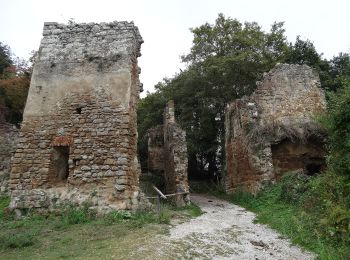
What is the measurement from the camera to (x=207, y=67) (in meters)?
22.3

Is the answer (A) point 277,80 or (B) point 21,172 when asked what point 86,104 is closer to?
(B) point 21,172

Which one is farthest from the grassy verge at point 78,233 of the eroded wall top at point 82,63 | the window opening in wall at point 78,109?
the eroded wall top at point 82,63

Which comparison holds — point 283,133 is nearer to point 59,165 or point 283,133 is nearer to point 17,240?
point 59,165

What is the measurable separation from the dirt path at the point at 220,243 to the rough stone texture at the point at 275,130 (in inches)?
203

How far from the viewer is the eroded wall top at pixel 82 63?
991cm

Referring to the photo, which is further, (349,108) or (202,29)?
(202,29)

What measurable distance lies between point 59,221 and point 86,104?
11.1 feet

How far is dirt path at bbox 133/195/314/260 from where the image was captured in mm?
5932

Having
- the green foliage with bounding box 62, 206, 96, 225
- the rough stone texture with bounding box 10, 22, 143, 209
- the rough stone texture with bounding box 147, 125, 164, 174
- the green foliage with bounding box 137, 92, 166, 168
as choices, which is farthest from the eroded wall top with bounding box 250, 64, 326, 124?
the green foliage with bounding box 137, 92, 166, 168

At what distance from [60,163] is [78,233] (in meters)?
3.13

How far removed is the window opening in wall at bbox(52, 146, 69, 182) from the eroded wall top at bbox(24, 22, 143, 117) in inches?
46.4

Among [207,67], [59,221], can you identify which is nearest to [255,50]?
[207,67]

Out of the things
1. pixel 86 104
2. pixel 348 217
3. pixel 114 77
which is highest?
pixel 114 77

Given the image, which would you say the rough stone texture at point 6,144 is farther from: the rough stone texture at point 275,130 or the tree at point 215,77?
the tree at point 215,77
